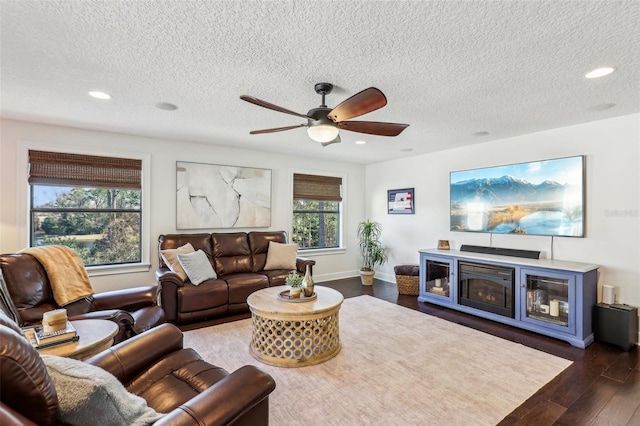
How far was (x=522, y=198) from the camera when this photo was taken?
410 cm

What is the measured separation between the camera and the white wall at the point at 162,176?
3645 millimetres

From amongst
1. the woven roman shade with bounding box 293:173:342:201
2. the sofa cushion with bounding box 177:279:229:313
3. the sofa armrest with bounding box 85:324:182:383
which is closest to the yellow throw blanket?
the sofa cushion with bounding box 177:279:229:313

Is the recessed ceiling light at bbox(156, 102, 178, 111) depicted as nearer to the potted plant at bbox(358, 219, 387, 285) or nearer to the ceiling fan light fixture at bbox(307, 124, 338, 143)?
the ceiling fan light fixture at bbox(307, 124, 338, 143)

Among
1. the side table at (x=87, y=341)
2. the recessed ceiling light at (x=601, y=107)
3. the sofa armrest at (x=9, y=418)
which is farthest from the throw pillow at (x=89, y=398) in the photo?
the recessed ceiling light at (x=601, y=107)

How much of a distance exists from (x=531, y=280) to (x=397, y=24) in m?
3.30

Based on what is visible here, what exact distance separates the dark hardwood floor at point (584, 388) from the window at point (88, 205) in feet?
15.7

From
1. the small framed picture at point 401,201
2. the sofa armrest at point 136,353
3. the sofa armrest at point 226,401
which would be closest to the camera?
the sofa armrest at point 226,401

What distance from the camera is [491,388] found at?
7.85 ft

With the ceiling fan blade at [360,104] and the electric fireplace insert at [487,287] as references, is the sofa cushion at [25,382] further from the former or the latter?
the electric fireplace insert at [487,287]

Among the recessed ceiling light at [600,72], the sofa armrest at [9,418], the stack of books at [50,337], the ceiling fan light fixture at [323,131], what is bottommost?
the stack of books at [50,337]

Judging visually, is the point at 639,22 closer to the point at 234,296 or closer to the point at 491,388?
the point at 491,388

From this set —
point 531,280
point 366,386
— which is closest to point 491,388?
point 366,386

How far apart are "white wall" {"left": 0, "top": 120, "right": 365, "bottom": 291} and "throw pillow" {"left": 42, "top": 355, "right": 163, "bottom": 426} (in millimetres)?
3632

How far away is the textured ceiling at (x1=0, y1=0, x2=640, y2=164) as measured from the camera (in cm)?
168
